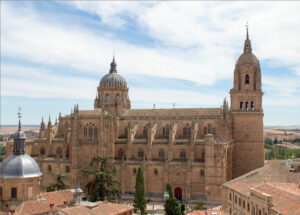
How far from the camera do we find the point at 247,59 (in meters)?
68.8

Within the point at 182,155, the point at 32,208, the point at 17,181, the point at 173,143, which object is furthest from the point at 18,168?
the point at 182,155

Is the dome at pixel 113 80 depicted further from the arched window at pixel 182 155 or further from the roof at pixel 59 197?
the roof at pixel 59 197

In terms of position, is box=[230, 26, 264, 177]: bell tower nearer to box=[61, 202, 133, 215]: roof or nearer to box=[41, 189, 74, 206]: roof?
box=[61, 202, 133, 215]: roof

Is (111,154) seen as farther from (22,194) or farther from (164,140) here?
(22,194)

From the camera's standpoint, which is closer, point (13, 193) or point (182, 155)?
point (13, 193)

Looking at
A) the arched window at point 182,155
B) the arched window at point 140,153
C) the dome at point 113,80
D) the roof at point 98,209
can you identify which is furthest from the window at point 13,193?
the dome at point 113,80

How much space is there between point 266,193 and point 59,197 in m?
24.5

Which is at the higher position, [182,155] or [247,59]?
[247,59]

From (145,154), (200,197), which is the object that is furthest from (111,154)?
(200,197)

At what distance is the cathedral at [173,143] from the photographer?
6191 centimetres

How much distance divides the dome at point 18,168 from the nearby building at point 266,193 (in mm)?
22915

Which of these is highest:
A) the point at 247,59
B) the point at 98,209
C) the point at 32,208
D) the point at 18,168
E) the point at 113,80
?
the point at 247,59

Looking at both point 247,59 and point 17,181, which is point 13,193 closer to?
point 17,181

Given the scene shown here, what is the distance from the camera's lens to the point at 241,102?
68.9 metres
